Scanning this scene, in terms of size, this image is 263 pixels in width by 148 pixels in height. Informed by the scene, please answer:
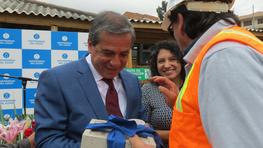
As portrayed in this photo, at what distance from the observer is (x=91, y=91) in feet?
5.98

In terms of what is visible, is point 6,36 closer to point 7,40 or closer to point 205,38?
point 7,40

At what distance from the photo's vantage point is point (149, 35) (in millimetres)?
10602

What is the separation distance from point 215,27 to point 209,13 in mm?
65

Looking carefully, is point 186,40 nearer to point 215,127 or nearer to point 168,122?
point 215,127

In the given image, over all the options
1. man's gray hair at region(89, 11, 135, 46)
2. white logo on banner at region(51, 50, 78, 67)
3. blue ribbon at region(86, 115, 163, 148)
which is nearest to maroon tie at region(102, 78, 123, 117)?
man's gray hair at region(89, 11, 135, 46)

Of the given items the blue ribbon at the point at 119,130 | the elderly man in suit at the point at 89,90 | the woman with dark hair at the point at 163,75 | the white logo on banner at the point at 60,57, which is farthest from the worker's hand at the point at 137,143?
the white logo on banner at the point at 60,57

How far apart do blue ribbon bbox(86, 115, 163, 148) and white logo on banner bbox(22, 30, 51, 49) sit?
4.25 meters

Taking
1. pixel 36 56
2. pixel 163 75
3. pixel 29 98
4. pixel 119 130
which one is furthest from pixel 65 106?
pixel 36 56

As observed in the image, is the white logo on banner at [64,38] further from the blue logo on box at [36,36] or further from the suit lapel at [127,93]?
the suit lapel at [127,93]

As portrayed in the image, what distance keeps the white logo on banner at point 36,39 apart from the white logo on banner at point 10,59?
0.59 ft

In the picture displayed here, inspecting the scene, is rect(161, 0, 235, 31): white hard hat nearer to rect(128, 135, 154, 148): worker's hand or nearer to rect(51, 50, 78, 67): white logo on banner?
rect(128, 135, 154, 148): worker's hand

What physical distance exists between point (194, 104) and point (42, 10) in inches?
314

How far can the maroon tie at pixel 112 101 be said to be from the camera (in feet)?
6.18

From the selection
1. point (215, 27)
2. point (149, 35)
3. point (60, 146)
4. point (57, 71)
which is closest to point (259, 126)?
point (215, 27)
